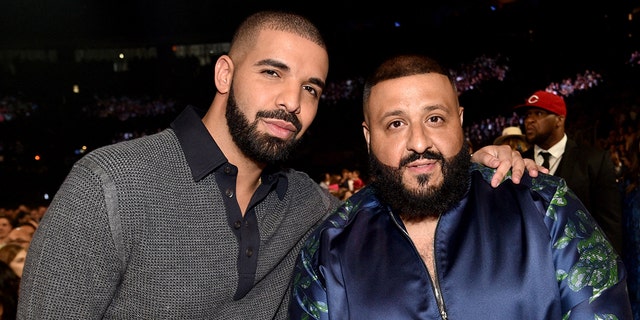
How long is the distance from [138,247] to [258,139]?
552mm

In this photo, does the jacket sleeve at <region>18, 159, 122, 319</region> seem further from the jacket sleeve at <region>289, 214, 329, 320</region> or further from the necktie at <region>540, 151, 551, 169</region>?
the necktie at <region>540, 151, 551, 169</region>

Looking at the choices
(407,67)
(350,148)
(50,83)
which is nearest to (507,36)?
(350,148)

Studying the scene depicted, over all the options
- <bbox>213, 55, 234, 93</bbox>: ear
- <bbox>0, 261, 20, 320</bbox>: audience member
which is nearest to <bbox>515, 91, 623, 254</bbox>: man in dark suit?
<bbox>213, 55, 234, 93</bbox>: ear

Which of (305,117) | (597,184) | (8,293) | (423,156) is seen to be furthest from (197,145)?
(597,184)

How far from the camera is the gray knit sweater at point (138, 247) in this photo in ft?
5.20

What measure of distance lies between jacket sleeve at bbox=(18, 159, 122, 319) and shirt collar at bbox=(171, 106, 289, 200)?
12.6 inches

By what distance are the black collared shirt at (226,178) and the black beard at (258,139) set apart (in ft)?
0.28

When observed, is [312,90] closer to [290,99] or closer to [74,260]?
[290,99]

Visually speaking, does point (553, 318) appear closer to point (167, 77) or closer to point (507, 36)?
point (507, 36)

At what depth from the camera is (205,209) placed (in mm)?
1815

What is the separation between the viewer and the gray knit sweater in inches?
62.4

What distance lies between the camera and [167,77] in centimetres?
2108

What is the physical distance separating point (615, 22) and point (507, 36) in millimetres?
2211

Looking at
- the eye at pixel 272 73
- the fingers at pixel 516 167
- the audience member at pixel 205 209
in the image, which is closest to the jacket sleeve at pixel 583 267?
the fingers at pixel 516 167
